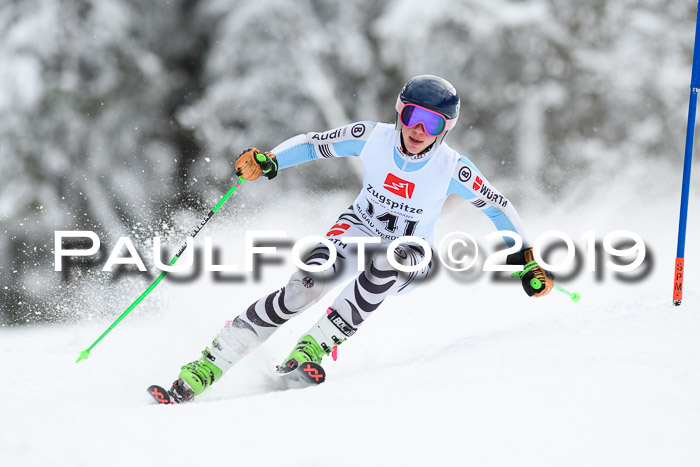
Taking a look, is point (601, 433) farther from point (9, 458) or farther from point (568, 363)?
point (9, 458)

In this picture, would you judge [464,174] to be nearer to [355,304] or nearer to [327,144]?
[327,144]

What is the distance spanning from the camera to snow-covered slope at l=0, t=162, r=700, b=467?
5.56 ft

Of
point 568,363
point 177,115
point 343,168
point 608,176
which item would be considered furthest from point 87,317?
point 608,176

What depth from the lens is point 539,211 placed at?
8.33 meters

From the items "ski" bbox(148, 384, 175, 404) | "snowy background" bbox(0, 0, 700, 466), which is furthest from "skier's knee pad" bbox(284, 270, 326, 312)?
"snowy background" bbox(0, 0, 700, 466)

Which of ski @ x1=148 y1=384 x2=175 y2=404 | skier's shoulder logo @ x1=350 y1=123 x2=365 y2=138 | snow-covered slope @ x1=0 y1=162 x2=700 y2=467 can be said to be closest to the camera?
snow-covered slope @ x1=0 y1=162 x2=700 y2=467

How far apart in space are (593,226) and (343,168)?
Answer: 3.45 meters

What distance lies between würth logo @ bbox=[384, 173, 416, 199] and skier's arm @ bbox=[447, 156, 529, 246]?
9.0 inches

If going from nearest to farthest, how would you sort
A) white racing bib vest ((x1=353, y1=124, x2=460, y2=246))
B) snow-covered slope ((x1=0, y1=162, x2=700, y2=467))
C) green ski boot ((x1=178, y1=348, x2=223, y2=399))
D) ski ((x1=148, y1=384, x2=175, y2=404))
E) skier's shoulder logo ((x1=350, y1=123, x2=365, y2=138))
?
snow-covered slope ((x1=0, y1=162, x2=700, y2=467)) < ski ((x1=148, y1=384, x2=175, y2=404)) < green ski boot ((x1=178, y1=348, x2=223, y2=399)) < white racing bib vest ((x1=353, y1=124, x2=460, y2=246)) < skier's shoulder logo ((x1=350, y1=123, x2=365, y2=138))

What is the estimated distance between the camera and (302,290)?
3.01 metres

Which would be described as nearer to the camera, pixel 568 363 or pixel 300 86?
pixel 568 363

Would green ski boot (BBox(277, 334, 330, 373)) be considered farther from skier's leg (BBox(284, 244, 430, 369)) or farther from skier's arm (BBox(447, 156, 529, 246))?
skier's arm (BBox(447, 156, 529, 246))

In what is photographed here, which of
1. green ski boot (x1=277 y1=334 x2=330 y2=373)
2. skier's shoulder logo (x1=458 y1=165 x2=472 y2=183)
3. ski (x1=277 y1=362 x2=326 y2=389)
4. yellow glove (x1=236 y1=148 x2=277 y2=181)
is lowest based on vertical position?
ski (x1=277 y1=362 x2=326 y2=389)

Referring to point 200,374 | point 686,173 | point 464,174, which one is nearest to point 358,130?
point 464,174
